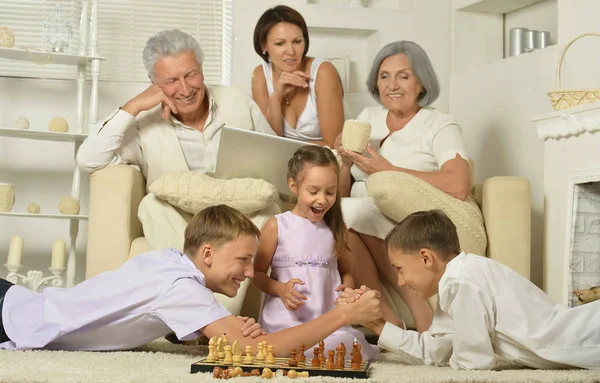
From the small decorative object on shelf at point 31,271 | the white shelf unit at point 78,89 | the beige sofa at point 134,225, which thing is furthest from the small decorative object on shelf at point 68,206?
the beige sofa at point 134,225

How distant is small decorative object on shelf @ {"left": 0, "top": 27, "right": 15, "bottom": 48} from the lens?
12.1ft

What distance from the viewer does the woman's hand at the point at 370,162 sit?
285 cm

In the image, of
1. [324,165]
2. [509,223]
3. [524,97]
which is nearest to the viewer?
[324,165]

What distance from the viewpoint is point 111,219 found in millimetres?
2723

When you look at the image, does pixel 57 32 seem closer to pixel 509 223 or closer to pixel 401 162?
pixel 401 162

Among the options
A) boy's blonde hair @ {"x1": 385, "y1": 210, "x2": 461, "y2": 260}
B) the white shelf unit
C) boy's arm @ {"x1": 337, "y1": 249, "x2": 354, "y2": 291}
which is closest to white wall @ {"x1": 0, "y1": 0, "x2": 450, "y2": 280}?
the white shelf unit

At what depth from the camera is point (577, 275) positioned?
9.04 feet

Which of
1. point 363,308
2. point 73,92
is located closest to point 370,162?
point 363,308

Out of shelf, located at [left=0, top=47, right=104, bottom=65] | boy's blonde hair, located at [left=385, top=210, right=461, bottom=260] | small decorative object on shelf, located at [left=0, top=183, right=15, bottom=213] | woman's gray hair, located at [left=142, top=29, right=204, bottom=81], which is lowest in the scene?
boy's blonde hair, located at [left=385, top=210, right=461, bottom=260]

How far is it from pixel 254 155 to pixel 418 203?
1.82 feet

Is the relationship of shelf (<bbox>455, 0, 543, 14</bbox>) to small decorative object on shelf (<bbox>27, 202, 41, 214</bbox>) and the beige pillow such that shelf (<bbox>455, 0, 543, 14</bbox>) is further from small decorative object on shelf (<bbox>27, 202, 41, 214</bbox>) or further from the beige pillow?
small decorative object on shelf (<bbox>27, 202, 41, 214</bbox>)

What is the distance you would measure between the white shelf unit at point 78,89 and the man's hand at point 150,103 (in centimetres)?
80

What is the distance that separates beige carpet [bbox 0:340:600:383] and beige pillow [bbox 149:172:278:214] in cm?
62

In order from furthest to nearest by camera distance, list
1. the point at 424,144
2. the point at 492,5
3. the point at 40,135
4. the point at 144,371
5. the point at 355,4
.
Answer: the point at 355,4
the point at 492,5
the point at 40,135
the point at 424,144
the point at 144,371
